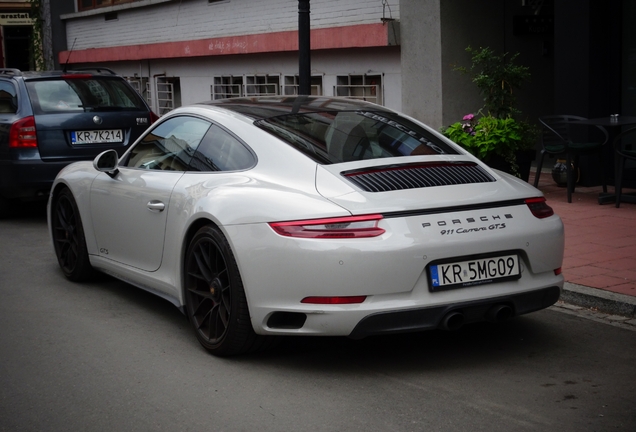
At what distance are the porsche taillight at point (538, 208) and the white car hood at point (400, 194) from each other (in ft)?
0.11

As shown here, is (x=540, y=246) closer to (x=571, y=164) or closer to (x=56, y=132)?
(x=571, y=164)

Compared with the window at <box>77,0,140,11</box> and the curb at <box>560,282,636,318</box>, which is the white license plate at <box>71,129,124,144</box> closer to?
the curb at <box>560,282,636,318</box>

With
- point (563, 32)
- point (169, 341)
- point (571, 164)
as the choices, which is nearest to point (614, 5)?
point (563, 32)

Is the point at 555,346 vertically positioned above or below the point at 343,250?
below

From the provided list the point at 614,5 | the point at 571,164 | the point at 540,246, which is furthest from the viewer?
the point at 614,5

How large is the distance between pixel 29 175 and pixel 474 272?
683cm

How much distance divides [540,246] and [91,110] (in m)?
6.91

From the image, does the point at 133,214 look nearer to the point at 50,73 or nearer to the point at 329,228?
the point at 329,228

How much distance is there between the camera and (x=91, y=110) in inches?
416

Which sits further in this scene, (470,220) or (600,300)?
(600,300)

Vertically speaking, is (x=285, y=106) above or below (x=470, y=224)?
above

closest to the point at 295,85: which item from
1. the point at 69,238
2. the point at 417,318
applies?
the point at 69,238

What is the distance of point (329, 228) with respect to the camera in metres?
4.58

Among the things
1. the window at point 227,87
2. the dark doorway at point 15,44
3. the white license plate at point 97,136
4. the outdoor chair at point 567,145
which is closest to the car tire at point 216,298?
the white license plate at point 97,136
